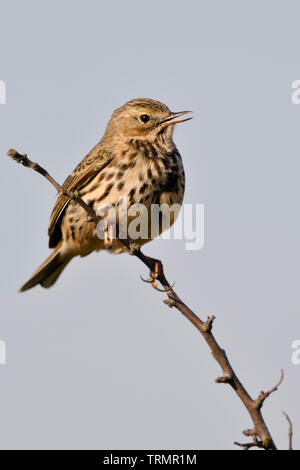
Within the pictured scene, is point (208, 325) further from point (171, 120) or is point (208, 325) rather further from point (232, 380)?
point (171, 120)

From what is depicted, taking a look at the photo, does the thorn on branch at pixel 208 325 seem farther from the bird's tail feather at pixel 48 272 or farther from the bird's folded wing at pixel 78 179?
the bird's tail feather at pixel 48 272

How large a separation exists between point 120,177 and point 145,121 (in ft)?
4.77

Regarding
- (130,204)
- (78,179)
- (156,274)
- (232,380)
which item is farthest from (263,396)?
(78,179)

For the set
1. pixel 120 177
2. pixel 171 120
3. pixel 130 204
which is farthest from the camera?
pixel 171 120

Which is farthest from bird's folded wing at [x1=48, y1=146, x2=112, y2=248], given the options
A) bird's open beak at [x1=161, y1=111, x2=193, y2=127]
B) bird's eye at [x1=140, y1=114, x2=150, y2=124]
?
bird's open beak at [x1=161, y1=111, x2=193, y2=127]

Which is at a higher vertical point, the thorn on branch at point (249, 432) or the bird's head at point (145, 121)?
the bird's head at point (145, 121)

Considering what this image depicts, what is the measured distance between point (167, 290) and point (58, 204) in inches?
170

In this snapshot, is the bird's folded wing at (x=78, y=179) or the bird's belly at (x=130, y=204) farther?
the bird's folded wing at (x=78, y=179)

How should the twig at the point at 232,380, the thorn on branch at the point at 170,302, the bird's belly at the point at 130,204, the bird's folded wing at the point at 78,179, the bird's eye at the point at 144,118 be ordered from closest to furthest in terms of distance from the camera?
1. the twig at the point at 232,380
2. the thorn on branch at the point at 170,302
3. the bird's belly at the point at 130,204
4. the bird's folded wing at the point at 78,179
5. the bird's eye at the point at 144,118

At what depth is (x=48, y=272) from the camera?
1077 centimetres

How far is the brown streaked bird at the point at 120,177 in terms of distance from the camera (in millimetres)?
9180

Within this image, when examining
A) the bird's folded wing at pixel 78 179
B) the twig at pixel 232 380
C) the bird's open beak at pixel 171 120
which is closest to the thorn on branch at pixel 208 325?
the twig at pixel 232 380
